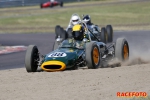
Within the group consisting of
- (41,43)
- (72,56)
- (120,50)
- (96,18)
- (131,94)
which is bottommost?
(96,18)

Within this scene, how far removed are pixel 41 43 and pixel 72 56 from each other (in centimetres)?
1071

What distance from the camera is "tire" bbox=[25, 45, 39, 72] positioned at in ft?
43.3

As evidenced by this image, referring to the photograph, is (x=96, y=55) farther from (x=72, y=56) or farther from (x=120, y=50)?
(x=120, y=50)

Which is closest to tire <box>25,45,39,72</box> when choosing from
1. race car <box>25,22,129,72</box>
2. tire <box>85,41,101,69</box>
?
race car <box>25,22,129,72</box>

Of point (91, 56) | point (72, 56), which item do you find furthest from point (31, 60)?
point (91, 56)

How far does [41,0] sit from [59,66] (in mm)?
47919

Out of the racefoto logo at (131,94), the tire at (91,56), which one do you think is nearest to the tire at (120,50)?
the tire at (91,56)

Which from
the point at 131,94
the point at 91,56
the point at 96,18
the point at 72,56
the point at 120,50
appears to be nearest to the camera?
the point at 131,94

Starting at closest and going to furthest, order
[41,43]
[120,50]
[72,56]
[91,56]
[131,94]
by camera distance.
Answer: [131,94]
[91,56]
[72,56]
[120,50]
[41,43]

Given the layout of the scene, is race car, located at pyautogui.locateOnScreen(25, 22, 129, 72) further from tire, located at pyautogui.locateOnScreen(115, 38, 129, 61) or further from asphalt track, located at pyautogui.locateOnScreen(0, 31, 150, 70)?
asphalt track, located at pyautogui.locateOnScreen(0, 31, 150, 70)

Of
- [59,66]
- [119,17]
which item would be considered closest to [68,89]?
[59,66]

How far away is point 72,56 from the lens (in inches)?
515

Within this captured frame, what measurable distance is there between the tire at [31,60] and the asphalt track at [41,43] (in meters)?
2.55

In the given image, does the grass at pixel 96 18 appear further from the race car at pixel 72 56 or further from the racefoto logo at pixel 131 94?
the racefoto logo at pixel 131 94
